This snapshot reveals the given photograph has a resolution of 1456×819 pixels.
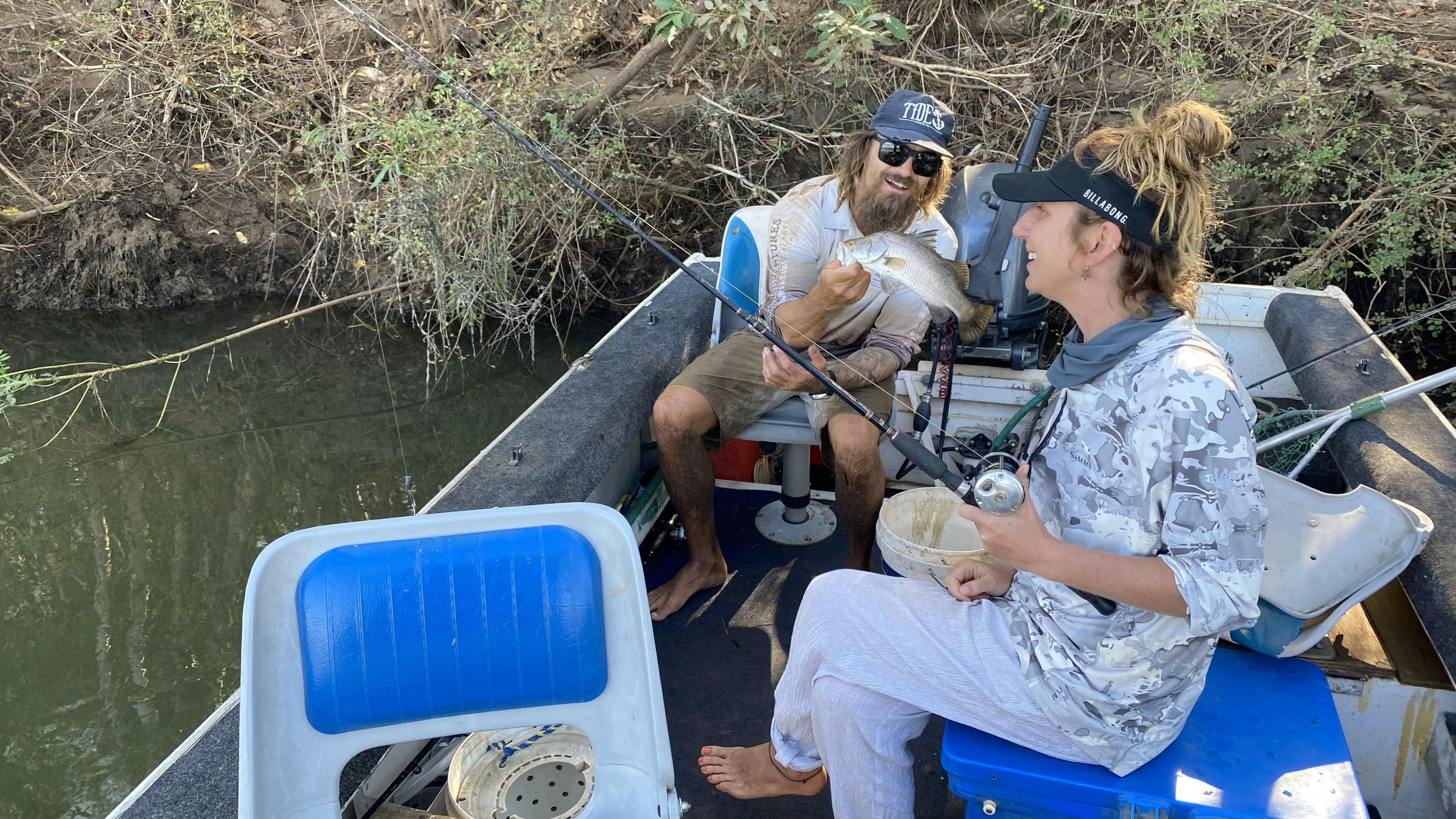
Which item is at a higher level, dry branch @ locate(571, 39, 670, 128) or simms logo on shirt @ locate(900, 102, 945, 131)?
simms logo on shirt @ locate(900, 102, 945, 131)

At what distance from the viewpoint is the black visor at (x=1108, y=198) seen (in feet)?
4.42

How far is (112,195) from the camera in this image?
661cm

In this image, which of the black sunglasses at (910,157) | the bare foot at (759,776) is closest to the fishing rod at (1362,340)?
the black sunglasses at (910,157)

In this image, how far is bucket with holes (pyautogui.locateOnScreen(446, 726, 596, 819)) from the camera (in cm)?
180

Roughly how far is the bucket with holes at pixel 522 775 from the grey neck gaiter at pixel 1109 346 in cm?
112

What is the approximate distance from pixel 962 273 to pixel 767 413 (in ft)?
2.58

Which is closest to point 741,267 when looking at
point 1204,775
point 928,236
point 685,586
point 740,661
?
point 928,236

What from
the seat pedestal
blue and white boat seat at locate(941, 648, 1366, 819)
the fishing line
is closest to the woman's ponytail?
the fishing line

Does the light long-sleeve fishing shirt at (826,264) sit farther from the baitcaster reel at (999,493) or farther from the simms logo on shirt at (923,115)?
the baitcaster reel at (999,493)

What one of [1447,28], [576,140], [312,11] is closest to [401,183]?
[576,140]

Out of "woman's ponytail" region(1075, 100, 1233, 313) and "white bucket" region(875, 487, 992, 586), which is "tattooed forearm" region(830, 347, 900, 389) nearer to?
"white bucket" region(875, 487, 992, 586)

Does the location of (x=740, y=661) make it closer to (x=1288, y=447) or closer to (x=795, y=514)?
(x=795, y=514)

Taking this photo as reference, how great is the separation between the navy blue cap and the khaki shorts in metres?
0.69

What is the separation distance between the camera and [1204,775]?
1450 millimetres
